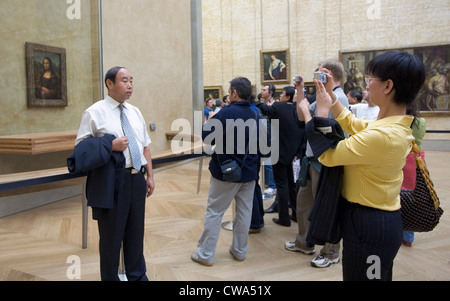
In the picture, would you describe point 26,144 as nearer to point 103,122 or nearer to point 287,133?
point 103,122

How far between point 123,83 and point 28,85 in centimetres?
417

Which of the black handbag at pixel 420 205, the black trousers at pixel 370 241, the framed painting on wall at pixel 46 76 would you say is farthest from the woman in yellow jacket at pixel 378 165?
the framed painting on wall at pixel 46 76

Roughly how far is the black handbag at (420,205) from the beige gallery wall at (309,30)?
14.8 metres

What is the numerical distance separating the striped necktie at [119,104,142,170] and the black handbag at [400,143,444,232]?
75.6 inches

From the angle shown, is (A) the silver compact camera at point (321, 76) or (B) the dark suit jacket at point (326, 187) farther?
(A) the silver compact camera at point (321, 76)

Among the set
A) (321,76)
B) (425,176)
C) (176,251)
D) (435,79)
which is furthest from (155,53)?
(435,79)

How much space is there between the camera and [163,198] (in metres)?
7.04

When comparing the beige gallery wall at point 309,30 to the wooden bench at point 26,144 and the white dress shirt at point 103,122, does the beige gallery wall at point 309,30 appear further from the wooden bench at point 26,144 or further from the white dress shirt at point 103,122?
the white dress shirt at point 103,122

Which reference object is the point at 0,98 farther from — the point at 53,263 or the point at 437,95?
the point at 437,95

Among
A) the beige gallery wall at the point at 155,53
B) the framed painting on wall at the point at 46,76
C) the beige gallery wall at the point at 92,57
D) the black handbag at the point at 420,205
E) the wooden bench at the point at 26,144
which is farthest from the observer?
the beige gallery wall at the point at 155,53

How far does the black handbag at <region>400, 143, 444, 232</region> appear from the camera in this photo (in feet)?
6.90

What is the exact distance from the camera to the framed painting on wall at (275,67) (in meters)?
17.1

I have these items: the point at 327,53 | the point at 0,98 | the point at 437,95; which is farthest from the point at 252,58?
the point at 0,98

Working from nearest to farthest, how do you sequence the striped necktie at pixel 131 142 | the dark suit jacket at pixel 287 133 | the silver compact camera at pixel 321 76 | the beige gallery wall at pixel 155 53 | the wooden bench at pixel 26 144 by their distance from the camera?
1. the silver compact camera at pixel 321 76
2. the striped necktie at pixel 131 142
3. the dark suit jacket at pixel 287 133
4. the wooden bench at pixel 26 144
5. the beige gallery wall at pixel 155 53
